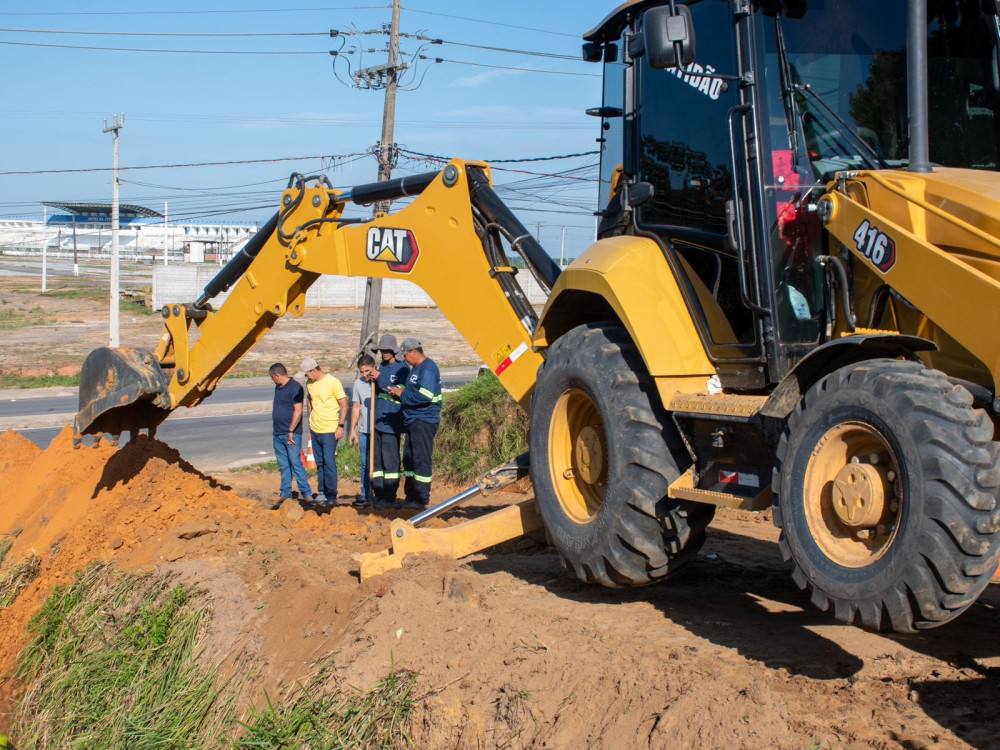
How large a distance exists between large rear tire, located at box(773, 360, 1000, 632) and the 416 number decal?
52 centimetres

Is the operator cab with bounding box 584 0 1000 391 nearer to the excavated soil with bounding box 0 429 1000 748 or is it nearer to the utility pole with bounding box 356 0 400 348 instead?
the excavated soil with bounding box 0 429 1000 748

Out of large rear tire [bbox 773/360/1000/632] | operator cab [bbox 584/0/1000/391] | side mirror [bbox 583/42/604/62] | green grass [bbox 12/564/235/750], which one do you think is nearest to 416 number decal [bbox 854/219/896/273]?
operator cab [bbox 584/0/1000/391]

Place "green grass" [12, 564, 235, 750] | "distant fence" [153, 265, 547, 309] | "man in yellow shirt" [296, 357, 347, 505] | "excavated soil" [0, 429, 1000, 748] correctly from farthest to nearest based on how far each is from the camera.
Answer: "distant fence" [153, 265, 547, 309], "man in yellow shirt" [296, 357, 347, 505], "green grass" [12, 564, 235, 750], "excavated soil" [0, 429, 1000, 748]

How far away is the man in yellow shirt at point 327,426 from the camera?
11391 millimetres

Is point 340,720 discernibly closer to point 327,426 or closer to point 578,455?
point 578,455

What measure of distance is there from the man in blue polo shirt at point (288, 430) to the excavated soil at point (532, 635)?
252cm

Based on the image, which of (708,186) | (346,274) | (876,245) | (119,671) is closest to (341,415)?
(346,274)

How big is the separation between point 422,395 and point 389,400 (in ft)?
1.88

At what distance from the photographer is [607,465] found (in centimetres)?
573

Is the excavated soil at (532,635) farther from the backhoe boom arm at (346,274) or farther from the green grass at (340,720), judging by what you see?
the backhoe boom arm at (346,274)

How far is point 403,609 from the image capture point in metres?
5.93

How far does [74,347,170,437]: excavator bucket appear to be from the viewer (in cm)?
849

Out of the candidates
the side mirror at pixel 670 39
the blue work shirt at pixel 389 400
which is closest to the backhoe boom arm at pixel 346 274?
the blue work shirt at pixel 389 400

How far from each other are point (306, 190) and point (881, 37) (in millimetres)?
4730
